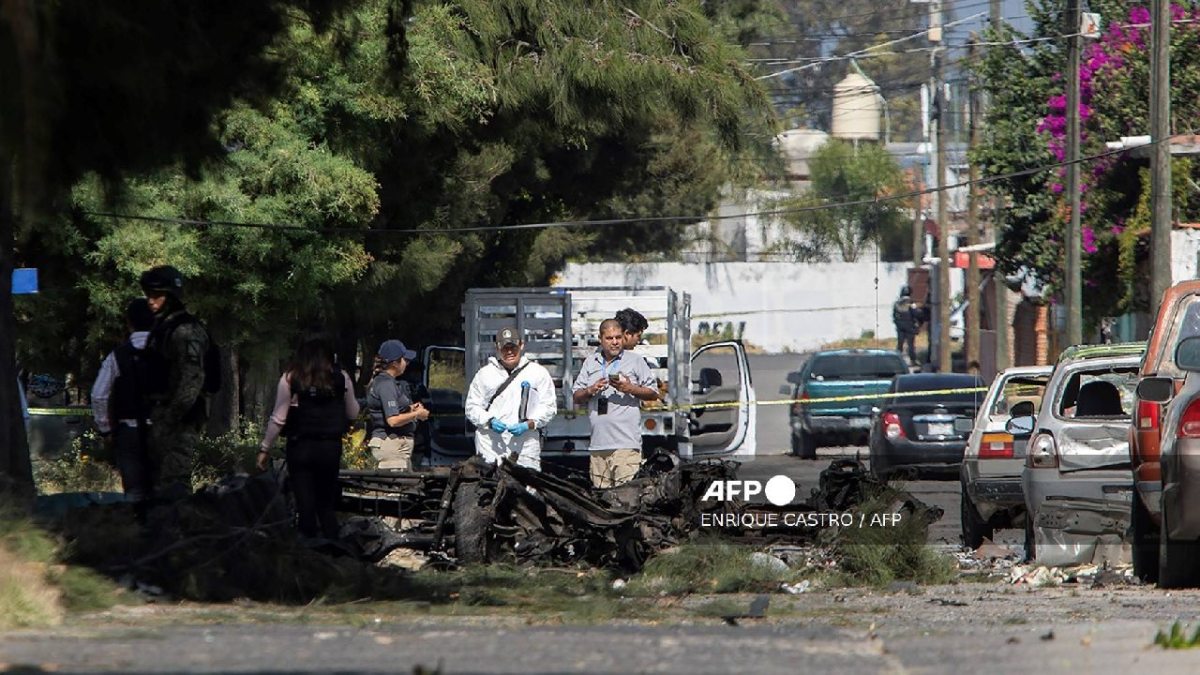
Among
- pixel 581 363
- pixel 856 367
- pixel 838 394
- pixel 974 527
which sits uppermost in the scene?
pixel 581 363

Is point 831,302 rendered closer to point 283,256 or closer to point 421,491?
point 283,256

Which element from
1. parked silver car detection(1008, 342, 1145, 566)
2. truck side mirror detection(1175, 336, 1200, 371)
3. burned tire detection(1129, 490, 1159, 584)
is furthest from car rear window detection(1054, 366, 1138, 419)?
truck side mirror detection(1175, 336, 1200, 371)

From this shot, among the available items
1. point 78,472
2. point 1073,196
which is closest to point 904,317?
point 1073,196

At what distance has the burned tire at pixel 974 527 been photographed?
1430 cm

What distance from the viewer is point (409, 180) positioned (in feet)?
71.3

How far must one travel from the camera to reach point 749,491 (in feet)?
41.2

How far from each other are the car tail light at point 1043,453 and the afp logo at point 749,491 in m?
1.61

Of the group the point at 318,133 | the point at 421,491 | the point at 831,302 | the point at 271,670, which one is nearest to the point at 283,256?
the point at 318,133

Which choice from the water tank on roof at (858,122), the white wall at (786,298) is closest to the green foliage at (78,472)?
the white wall at (786,298)

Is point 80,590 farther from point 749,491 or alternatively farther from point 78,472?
point 78,472

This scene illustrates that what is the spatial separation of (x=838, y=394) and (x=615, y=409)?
1697 centimetres

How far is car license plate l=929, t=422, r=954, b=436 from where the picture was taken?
21.7 meters

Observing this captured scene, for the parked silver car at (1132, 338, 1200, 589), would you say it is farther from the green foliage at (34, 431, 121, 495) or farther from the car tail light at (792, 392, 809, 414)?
the car tail light at (792, 392, 809, 414)

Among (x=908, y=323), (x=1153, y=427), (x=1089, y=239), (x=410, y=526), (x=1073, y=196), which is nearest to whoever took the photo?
(x=1153, y=427)
